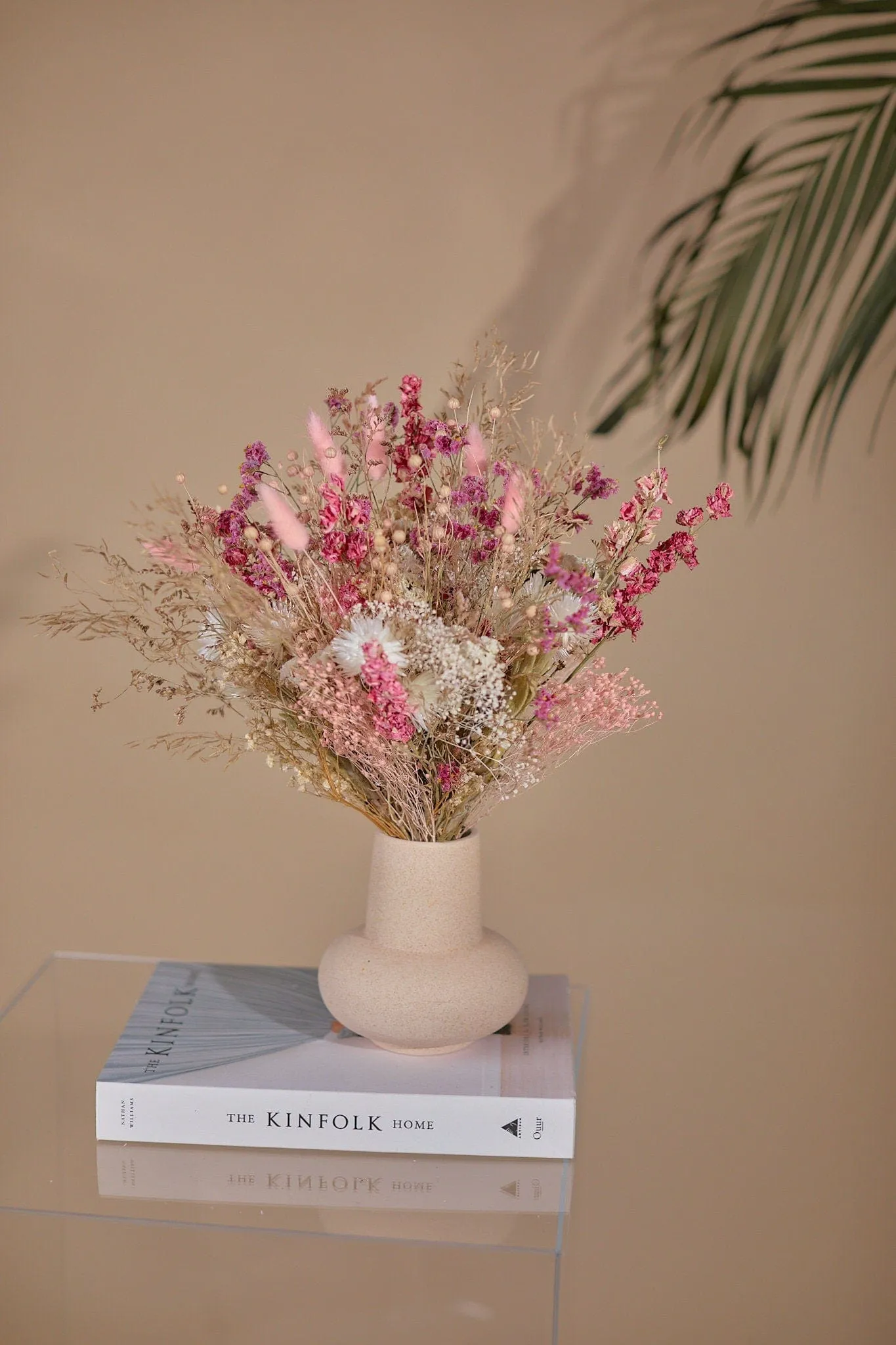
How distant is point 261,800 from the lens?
7.91 ft

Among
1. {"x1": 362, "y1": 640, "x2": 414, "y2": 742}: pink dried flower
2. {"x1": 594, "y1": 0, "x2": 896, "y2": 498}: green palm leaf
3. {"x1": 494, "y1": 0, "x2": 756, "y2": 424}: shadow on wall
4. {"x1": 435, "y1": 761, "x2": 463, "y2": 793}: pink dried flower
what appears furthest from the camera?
{"x1": 494, "y1": 0, "x2": 756, "y2": 424}: shadow on wall

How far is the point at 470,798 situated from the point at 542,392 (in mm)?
1181

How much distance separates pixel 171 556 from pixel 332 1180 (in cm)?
54

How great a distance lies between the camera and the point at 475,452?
120cm

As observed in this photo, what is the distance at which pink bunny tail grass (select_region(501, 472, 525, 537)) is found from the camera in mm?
1177

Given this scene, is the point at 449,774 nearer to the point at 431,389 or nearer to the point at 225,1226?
the point at 225,1226

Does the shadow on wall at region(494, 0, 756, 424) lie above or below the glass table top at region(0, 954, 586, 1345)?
above

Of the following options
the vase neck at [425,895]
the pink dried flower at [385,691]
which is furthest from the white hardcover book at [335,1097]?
the pink dried flower at [385,691]

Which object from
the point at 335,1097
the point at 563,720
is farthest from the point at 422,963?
the point at 563,720

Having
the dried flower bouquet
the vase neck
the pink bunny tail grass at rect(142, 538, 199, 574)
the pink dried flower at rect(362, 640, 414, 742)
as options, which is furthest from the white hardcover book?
the pink bunny tail grass at rect(142, 538, 199, 574)

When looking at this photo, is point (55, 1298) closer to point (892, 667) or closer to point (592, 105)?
point (892, 667)

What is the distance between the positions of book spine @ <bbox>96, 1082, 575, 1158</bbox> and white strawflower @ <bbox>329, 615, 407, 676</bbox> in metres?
0.38

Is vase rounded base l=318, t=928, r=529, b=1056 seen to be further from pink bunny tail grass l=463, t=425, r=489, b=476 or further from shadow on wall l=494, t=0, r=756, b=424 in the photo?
shadow on wall l=494, t=0, r=756, b=424

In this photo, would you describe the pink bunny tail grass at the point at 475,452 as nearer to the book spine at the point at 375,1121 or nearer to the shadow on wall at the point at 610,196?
the book spine at the point at 375,1121
